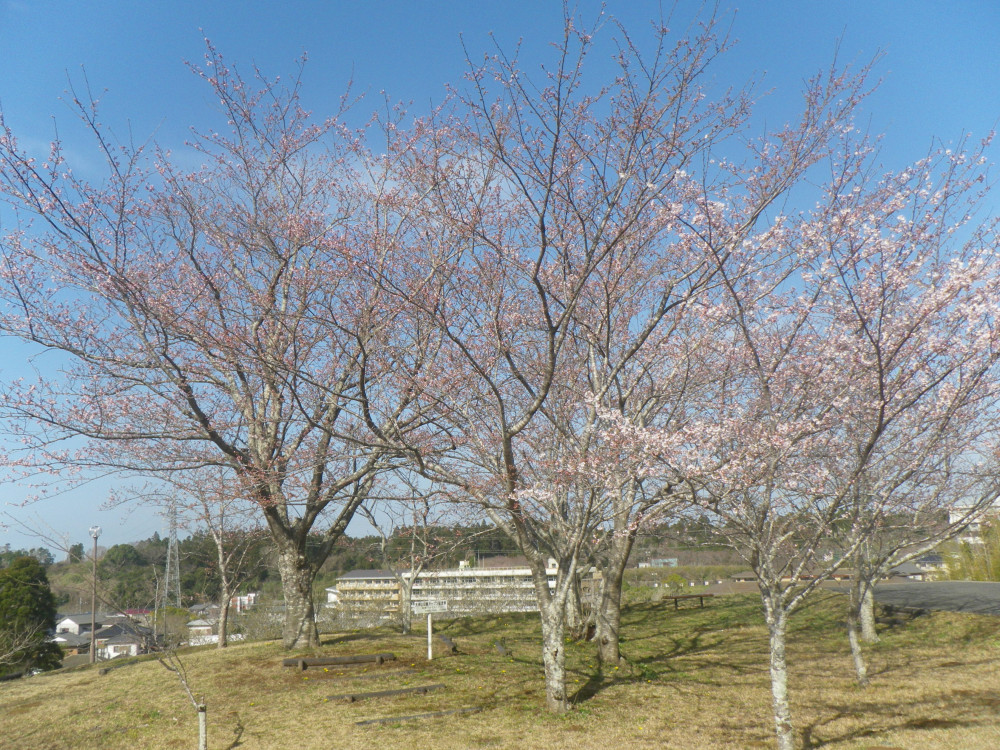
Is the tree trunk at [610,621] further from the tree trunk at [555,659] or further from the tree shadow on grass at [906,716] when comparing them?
the tree shadow on grass at [906,716]

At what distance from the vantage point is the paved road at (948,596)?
43.9ft

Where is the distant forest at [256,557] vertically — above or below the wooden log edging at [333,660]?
above

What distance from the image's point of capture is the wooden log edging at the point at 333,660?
32.5 feet

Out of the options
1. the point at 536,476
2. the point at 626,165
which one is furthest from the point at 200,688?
the point at 626,165

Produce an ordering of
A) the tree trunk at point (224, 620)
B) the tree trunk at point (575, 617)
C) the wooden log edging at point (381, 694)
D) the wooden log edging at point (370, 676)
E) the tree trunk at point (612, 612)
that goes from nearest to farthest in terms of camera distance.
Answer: the wooden log edging at point (381, 694), the wooden log edging at point (370, 676), the tree trunk at point (612, 612), the tree trunk at point (575, 617), the tree trunk at point (224, 620)

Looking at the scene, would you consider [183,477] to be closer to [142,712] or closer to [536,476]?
[142,712]

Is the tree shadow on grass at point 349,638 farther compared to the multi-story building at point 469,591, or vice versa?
the multi-story building at point 469,591

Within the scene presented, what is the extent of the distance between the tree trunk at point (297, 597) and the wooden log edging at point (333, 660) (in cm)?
122

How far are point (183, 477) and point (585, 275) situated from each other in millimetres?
7885

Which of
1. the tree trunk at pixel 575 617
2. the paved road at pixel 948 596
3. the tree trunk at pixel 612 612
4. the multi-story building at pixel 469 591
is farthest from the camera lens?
the multi-story building at pixel 469 591

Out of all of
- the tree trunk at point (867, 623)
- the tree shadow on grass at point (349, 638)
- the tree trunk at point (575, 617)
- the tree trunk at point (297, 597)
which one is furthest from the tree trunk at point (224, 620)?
the tree trunk at point (867, 623)

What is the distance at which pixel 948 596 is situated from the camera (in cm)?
1530

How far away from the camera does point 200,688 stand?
9.33m

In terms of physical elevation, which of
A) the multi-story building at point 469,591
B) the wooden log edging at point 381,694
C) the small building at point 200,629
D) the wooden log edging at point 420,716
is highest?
the wooden log edging at point 381,694
